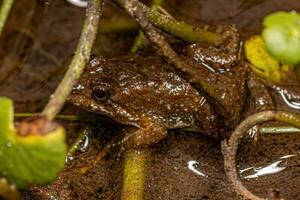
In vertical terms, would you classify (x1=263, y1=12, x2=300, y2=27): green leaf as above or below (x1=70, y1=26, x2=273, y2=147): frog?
above

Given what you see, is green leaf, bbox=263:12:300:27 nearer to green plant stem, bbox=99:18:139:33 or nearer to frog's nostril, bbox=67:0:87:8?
green plant stem, bbox=99:18:139:33

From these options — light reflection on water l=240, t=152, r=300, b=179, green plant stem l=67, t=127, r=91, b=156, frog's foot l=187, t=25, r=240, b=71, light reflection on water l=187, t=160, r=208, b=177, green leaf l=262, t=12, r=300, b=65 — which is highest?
green leaf l=262, t=12, r=300, b=65

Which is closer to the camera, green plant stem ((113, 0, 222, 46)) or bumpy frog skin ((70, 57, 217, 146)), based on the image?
green plant stem ((113, 0, 222, 46))

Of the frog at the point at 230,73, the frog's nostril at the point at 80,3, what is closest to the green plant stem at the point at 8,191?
the frog at the point at 230,73

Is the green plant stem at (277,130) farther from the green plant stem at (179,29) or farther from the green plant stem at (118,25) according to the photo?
the green plant stem at (118,25)

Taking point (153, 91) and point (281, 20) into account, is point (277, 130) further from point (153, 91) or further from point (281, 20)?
point (281, 20)

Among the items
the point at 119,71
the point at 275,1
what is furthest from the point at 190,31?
the point at 275,1

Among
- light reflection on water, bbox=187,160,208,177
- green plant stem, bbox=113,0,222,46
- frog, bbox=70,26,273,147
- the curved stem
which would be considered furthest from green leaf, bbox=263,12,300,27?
light reflection on water, bbox=187,160,208,177
